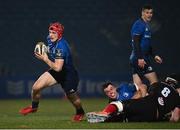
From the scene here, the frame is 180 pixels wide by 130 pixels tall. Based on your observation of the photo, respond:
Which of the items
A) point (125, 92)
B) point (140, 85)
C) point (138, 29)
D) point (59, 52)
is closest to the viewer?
point (59, 52)

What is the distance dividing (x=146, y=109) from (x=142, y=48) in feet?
9.00

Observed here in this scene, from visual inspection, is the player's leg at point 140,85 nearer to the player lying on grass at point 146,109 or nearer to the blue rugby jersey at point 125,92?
the blue rugby jersey at point 125,92

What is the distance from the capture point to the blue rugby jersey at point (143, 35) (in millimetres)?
14337

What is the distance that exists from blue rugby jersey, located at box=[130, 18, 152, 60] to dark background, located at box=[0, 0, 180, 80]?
32.1ft

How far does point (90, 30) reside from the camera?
24953 mm

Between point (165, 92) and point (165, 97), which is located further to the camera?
point (165, 92)

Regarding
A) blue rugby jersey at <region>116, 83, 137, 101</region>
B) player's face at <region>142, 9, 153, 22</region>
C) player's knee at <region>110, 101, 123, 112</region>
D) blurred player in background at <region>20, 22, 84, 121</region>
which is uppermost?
player's face at <region>142, 9, 153, 22</region>

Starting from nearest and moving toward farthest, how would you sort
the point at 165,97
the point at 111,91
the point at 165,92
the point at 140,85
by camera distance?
1. the point at 165,97
2. the point at 165,92
3. the point at 111,91
4. the point at 140,85

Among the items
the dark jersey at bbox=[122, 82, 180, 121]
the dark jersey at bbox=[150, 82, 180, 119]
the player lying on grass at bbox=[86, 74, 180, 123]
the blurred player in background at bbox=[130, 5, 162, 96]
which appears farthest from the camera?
the blurred player in background at bbox=[130, 5, 162, 96]

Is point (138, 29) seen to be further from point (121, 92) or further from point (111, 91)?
point (111, 91)

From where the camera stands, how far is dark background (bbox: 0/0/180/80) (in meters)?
24.6

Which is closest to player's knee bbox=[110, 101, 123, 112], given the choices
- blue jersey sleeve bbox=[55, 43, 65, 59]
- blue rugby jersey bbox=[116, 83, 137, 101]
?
blue rugby jersey bbox=[116, 83, 137, 101]

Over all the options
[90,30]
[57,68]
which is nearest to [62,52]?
[57,68]

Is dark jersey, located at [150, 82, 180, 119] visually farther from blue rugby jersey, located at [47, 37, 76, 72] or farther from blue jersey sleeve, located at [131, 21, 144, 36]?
blue jersey sleeve, located at [131, 21, 144, 36]
